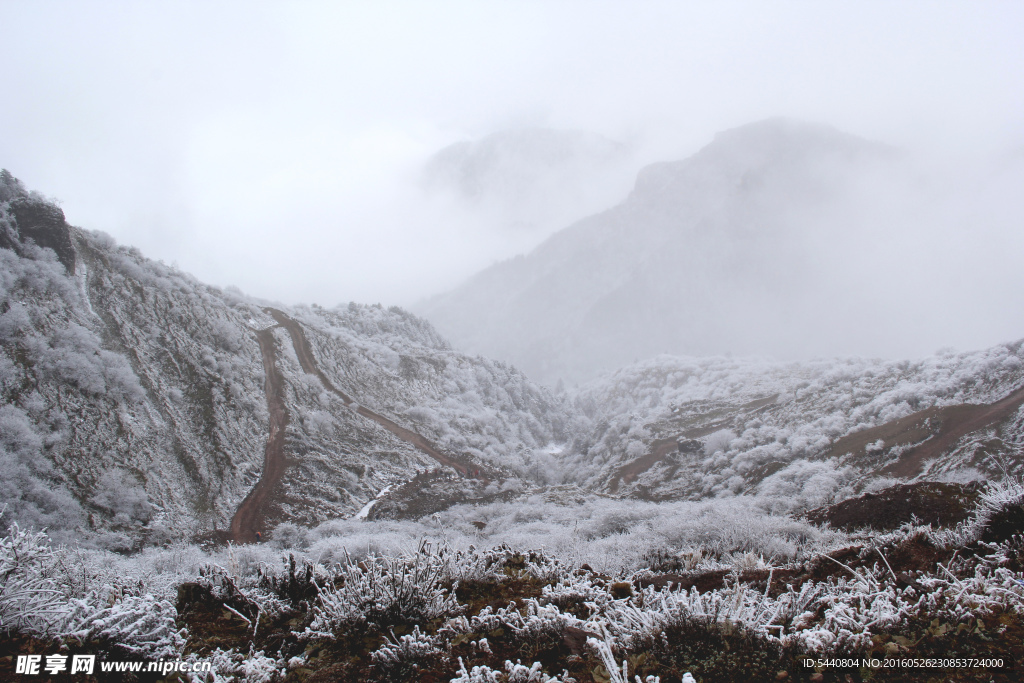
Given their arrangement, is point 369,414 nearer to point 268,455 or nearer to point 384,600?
point 268,455

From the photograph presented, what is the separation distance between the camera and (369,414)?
41.6 metres

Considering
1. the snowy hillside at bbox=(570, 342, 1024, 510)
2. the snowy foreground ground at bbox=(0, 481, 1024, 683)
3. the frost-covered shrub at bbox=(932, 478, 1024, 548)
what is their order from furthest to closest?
the snowy hillside at bbox=(570, 342, 1024, 510)
the frost-covered shrub at bbox=(932, 478, 1024, 548)
the snowy foreground ground at bbox=(0, 481, 1024, 683)

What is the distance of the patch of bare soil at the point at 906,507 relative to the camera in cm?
973

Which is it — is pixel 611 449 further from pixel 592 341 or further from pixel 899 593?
pixel 592 341

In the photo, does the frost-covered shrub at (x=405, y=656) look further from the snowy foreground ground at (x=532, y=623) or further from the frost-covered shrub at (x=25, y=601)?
the frost-covered shrub at (x=25, y=601)

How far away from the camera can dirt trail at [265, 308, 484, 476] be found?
129 feet

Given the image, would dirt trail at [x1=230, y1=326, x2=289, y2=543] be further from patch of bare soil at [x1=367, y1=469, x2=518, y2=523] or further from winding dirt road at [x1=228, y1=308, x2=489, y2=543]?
patch of bare soil at [x1=367, y1=469, x2=518, y2=523]

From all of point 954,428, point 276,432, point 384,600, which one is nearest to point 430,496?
point 276,432

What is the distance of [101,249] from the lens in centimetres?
3678

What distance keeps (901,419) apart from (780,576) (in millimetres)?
30523

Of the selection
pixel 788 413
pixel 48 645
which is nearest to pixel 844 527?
pixel 48 645

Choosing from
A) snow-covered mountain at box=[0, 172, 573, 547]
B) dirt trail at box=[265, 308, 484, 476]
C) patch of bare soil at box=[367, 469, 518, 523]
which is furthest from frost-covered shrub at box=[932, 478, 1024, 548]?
dirt trail at box=[265, 308, 484, 476]

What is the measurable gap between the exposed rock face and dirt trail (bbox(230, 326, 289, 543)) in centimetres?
1423

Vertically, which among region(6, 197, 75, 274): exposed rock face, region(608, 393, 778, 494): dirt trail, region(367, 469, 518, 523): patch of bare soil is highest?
region(6, 197, 75, 274): exposed rock face
